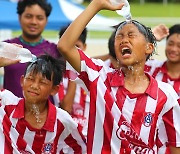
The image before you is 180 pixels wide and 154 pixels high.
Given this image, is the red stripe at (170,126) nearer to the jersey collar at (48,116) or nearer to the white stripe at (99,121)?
the white stripe at (99,121)

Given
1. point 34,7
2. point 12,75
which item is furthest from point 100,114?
point 34,7

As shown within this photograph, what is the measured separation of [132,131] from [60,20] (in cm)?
716

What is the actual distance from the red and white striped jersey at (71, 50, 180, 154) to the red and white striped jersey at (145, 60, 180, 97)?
68.9 inches

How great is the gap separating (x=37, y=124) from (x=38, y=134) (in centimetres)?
7

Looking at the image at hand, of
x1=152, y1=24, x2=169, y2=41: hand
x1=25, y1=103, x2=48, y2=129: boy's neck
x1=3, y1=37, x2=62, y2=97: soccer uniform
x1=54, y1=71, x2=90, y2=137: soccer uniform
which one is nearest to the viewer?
x1=25, y1=103, x2=48, y2=129: boy's neck

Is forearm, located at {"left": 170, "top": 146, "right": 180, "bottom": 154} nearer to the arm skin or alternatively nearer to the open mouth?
the open mouth

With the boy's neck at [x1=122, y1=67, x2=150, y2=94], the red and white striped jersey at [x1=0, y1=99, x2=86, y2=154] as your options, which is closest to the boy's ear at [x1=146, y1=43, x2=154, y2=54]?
the boy's neck at [x1=122, y1=67, x2=150, y2=94]

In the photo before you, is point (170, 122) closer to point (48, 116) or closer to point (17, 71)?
point (48, 116)

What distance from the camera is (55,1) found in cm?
1213

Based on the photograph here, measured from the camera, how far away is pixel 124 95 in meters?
4.20

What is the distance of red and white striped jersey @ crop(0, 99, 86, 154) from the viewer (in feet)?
15.2

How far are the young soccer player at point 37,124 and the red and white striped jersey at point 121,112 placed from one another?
598mm

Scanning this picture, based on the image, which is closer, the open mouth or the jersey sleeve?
the open mouth

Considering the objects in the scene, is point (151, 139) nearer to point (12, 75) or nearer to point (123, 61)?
point (123, 61)
